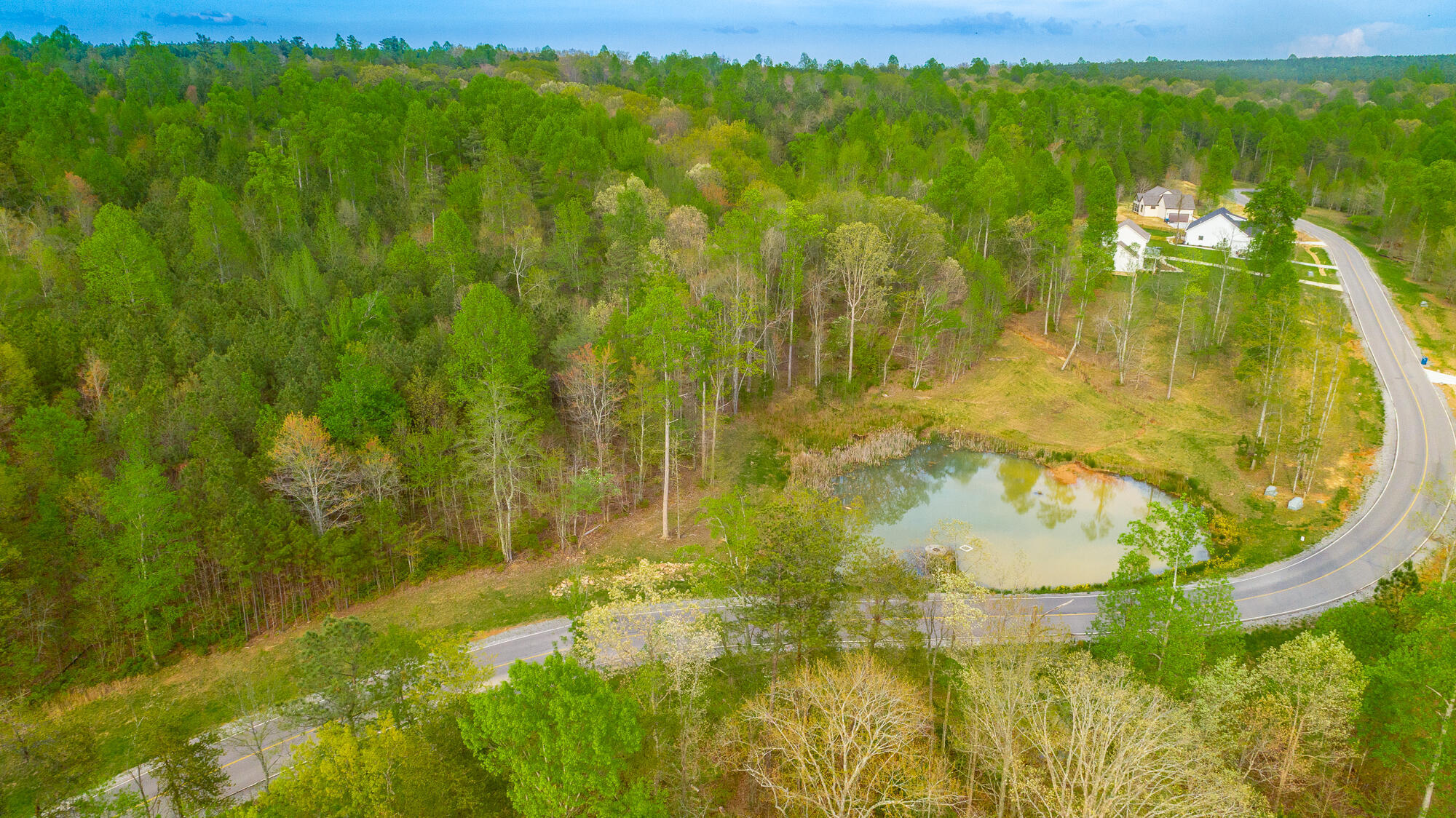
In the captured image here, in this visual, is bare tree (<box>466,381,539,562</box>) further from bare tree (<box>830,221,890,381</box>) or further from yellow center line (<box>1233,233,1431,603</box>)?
yellow center line (<box>1233,233,1431,603</box>)

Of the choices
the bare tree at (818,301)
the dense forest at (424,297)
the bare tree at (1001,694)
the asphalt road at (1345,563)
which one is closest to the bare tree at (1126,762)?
the bare tree at (1001,694)

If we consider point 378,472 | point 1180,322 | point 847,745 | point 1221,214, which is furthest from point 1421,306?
point 378,472

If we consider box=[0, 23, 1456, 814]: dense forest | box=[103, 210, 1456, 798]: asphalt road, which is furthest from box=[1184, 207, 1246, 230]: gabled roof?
box=[103, 210, 1456, 798]: asphalt road

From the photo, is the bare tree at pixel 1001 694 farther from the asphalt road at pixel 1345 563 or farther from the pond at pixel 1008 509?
the pond at pixel 1008 509

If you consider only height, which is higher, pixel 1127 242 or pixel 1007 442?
pixel 1127 242

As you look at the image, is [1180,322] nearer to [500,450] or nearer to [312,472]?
[500,450]

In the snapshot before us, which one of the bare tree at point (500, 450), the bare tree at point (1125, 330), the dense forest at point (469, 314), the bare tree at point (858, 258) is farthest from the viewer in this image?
the bare tree at point (1125, 330)

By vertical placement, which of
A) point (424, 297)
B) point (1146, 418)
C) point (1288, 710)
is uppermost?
point (424, 297)
